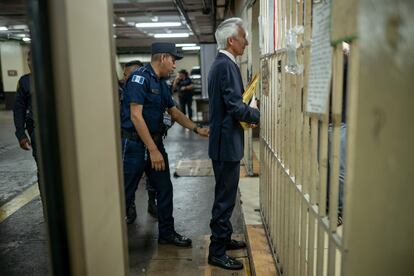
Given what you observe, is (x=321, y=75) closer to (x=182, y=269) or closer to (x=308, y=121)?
(x=308, y=121)

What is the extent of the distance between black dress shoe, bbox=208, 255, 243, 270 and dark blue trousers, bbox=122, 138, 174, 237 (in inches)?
25.5

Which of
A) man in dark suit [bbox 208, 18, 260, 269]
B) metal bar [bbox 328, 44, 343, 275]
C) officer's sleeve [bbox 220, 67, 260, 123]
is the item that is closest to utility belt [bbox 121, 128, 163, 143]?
man in dark suit [bbox 208, 18, 260, 269]

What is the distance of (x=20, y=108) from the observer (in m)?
3.86

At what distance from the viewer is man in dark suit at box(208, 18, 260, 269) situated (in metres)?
2.83

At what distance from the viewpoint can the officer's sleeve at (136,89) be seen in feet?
10.5

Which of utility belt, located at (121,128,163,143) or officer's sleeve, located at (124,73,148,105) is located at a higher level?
officer's sleeve, located at (124,73,148,105)

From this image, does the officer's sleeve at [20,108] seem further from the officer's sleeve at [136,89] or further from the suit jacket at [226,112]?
the suit jacket at [226,112]

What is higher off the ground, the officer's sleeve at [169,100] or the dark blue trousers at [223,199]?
the officer's sleeve at [169,100]

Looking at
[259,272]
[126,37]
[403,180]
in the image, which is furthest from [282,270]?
[126,37]

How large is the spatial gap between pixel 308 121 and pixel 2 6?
942 centimetres

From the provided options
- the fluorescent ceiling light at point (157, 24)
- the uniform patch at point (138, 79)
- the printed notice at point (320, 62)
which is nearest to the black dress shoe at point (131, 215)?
the uniform patch at point (138, 79)

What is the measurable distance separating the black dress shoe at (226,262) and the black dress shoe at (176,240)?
48cm

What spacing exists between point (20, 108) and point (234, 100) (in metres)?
2.43

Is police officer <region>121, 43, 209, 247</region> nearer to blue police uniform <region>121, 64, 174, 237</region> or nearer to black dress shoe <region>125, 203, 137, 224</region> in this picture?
blue police uniform <region>121, 64, 174, 237</region>
